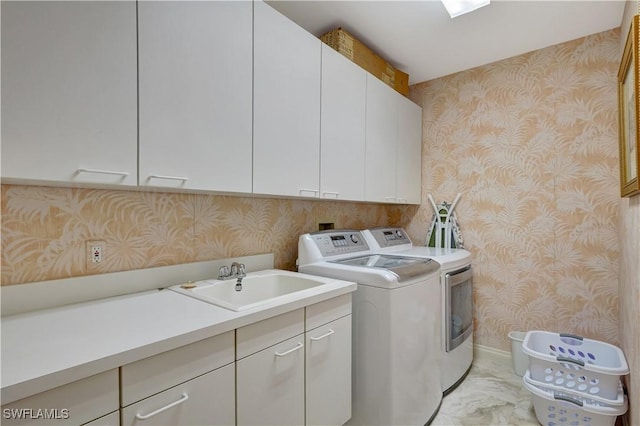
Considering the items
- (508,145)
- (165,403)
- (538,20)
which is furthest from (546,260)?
(165,403)

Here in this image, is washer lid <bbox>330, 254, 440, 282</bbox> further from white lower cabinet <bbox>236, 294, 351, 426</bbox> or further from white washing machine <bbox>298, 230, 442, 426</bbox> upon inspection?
white lower cabinet <bbox>236, 294, 351, 426</bbox>

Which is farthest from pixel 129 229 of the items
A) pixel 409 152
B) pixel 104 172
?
pixel 409 152

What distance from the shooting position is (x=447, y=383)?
2.11 m

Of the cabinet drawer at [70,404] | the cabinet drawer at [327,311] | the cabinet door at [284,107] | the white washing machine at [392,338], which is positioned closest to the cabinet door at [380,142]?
the cabinet door at [284,107]

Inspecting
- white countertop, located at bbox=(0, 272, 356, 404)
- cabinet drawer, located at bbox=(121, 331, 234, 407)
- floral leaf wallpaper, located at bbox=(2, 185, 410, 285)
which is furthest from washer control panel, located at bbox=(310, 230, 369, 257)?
cabinet drawer, located at bbox=(121, 331, 234, 407)

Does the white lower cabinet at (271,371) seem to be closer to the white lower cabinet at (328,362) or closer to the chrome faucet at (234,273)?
the white lower cabinet at (328,362)

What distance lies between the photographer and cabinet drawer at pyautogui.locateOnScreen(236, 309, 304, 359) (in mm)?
1087

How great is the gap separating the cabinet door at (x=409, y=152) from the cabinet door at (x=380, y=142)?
0.36 ft

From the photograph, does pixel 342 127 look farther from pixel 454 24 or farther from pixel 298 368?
pixel 298 368

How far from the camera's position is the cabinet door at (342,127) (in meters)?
1.88

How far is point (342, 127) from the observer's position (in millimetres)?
2012

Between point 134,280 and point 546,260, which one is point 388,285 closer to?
point 134,280

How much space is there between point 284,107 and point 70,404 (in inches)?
55.3

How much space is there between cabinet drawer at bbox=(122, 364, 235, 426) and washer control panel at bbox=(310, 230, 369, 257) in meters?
1.03
